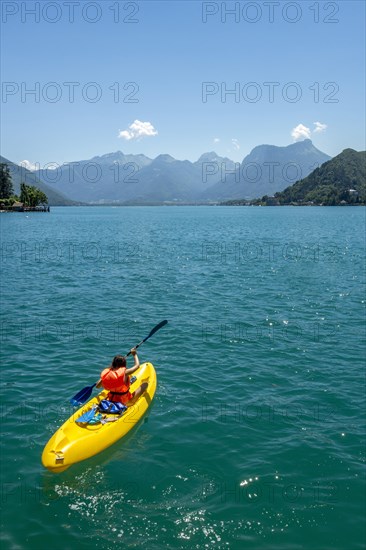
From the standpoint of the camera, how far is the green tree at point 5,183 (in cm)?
16050

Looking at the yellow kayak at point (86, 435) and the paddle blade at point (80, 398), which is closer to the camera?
the yellow kayak at point (86, 435)

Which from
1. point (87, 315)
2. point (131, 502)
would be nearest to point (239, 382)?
point (131, 502)

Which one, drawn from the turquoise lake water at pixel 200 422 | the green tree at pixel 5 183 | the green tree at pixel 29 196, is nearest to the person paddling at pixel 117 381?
the turquoise lake water at pixel 200 422

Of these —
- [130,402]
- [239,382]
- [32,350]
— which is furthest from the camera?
[32,350]

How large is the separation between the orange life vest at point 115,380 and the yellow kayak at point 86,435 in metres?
0.65

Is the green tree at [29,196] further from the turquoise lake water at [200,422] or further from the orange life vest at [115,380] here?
the orange life vest at [115,380]

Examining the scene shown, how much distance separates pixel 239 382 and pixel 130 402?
434 centimetres

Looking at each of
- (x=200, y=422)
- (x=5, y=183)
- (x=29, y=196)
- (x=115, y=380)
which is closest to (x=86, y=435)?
(x=115, y=380)

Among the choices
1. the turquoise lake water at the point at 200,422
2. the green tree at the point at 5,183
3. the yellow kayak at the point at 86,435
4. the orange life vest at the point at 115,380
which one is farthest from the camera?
the green tree at the point at 5,183

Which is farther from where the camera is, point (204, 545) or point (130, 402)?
point (130, 402)

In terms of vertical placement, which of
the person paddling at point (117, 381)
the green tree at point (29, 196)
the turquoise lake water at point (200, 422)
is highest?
the green tree at point (29, 196)

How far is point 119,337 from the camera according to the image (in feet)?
66.5

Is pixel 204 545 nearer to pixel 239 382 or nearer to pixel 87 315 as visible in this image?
pixel 239 382

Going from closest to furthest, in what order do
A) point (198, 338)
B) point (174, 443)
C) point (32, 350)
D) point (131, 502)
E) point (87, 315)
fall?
point (131, 502)
point (174, 443)
point (32, 350)
point (198, 338)
point (87, 315)
